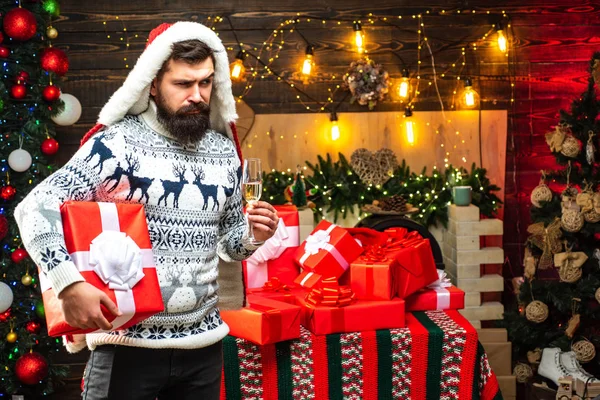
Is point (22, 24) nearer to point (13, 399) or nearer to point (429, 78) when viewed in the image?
point (13, 399)

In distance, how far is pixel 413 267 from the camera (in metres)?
3.44

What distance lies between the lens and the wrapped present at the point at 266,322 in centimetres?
302

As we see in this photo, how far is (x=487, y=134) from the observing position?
4.99m

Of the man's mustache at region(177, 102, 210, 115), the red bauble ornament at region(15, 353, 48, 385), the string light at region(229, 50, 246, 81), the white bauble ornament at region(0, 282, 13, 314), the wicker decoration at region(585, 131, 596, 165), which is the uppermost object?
the string light at region(229, 50, 246, 81)

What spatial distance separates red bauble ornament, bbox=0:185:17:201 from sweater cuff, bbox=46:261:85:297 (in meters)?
2.56

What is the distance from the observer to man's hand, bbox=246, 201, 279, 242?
6.95 ft

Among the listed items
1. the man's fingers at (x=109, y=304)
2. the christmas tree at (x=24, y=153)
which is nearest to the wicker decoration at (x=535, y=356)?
the christmas tree at (x=24, y=153)

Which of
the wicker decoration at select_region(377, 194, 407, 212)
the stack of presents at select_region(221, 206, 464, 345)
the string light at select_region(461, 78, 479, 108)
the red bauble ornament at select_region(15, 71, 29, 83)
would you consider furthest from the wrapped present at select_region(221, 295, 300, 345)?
the string light at select_region(461, 78, 479, 108)

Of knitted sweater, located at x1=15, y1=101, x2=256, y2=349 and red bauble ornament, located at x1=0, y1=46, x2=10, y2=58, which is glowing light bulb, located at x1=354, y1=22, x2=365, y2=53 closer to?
red bauble ornament, located at x1=0, y1=46, x2=10, y2=58

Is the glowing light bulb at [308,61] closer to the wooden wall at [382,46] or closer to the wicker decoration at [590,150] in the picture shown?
the wooden wall at [382,46]

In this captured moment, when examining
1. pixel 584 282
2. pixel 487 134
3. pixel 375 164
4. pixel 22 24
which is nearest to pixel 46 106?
pixel 22 24

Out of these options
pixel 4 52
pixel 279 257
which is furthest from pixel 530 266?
pixel 4 52

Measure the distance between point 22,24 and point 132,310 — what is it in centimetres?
271

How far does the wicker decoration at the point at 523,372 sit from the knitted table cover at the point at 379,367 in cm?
115
